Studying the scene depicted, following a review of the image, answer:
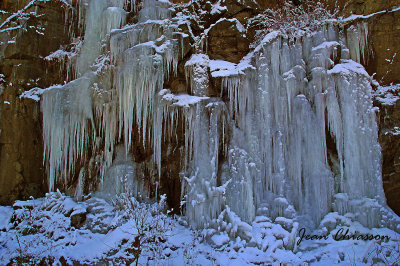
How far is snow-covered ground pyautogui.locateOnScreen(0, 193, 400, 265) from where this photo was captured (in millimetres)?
7980

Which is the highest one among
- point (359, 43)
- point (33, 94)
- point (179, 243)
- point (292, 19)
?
point (292, 19)

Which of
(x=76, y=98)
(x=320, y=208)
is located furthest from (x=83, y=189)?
(x=320, y=208)

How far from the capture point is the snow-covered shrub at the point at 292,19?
1028 centimetres

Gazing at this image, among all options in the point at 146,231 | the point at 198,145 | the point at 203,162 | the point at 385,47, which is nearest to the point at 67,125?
the point at 198,145

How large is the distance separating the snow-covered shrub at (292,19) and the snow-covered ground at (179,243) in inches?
224

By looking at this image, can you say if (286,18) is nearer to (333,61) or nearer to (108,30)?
(333,61)

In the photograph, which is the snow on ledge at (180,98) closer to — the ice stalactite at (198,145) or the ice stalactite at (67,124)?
the ice stalactite at (198,145)

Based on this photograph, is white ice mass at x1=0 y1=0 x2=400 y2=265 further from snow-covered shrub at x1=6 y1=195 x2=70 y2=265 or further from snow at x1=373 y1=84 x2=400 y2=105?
snow-covered shrub at x1=6 y1=195 x2=70 y2=265

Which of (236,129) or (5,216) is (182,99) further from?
(5,216)

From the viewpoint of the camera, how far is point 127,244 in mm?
8555

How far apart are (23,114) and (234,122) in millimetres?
7129

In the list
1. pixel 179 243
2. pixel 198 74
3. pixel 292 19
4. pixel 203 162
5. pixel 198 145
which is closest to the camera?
pixel 179 243

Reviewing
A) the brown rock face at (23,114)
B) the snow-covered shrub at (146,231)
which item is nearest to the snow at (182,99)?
the snow-covered shrub at (146,231)

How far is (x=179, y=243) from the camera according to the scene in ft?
28.5
